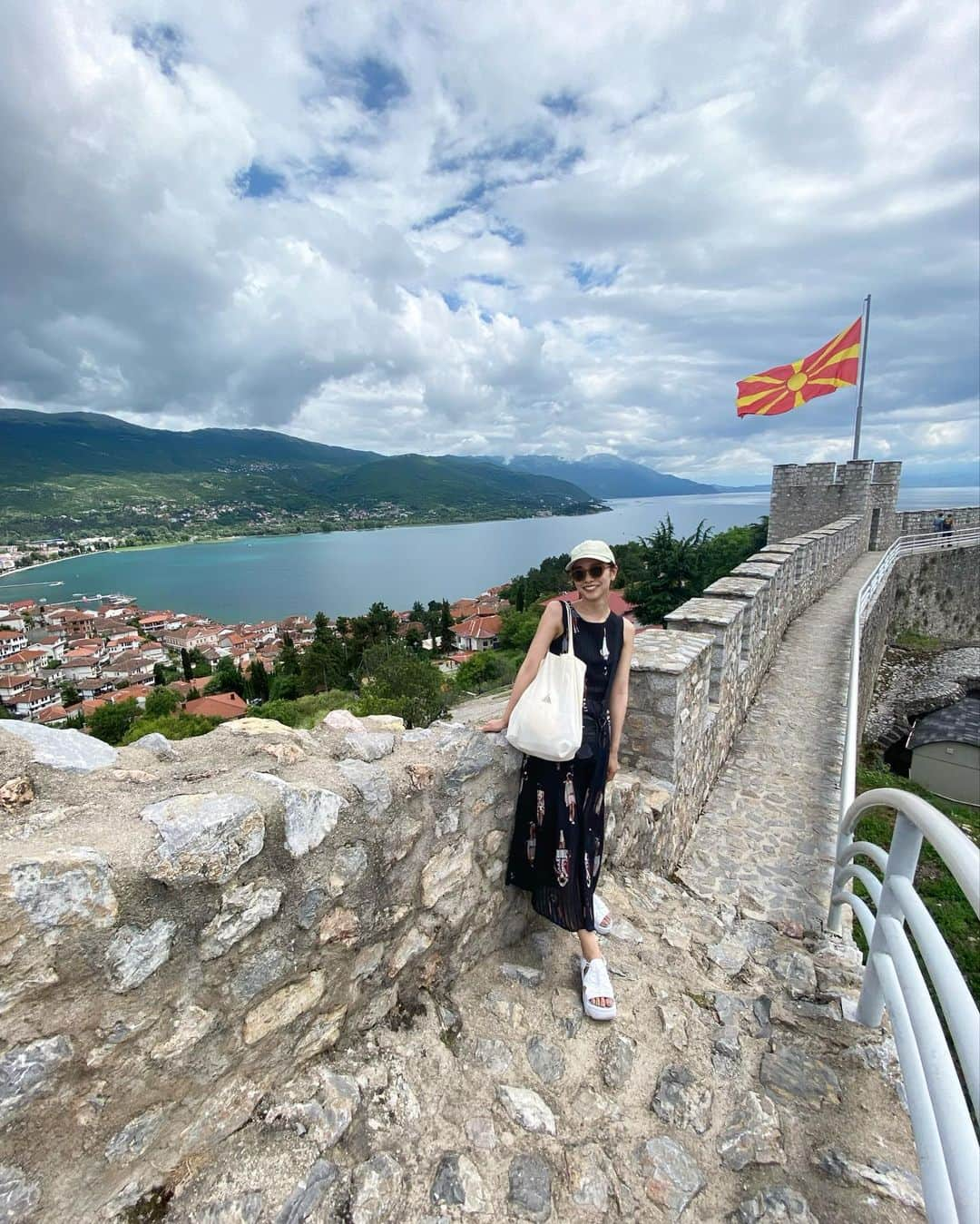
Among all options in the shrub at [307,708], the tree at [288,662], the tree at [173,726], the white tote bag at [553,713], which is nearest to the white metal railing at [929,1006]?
the white tote bag at [553,713]

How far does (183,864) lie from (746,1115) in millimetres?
1776

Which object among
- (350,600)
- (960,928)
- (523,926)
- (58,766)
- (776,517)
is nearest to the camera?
(58,766)

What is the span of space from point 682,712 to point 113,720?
33.2m

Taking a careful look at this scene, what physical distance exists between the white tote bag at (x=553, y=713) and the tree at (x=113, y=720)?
101 feet

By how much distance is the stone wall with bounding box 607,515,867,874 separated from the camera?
3.20 meters

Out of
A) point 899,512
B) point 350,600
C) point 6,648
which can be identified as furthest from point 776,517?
point 6,648

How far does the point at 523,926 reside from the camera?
91.4 inches

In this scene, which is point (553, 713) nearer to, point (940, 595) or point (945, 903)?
point (945, 903)

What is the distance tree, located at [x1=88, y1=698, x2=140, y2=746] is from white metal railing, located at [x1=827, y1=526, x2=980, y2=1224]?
31.4 meters

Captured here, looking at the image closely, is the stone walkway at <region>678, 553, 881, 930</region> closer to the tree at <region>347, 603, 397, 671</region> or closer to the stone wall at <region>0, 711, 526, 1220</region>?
the stone wall at <region>0, 711, 526, 1220</region>

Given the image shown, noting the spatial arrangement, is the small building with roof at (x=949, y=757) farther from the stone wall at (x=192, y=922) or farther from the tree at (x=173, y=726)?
the tree at (x=173, y=726)

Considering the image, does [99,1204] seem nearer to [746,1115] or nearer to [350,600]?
[746,1115]

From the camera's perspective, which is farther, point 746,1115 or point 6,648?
point 6,648

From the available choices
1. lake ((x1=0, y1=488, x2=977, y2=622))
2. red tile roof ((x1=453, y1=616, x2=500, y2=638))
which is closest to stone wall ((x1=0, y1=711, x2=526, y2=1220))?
red tile roof ((x1=453, y1=616, x2=500, y2=638))
